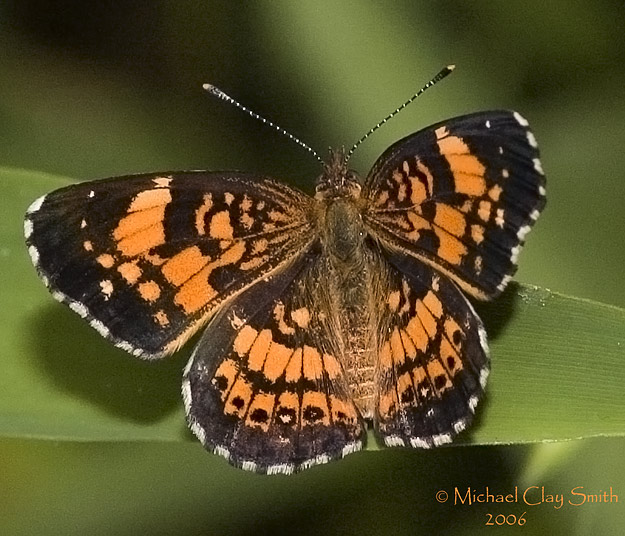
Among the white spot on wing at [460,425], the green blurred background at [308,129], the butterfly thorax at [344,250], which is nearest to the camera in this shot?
the white spot on wing at [460,425]

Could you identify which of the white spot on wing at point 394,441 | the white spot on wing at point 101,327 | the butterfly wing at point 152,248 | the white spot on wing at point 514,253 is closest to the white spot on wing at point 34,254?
the butterfly wing at point 152,248

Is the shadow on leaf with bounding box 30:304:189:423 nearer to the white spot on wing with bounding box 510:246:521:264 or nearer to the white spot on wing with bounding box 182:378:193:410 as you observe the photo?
the white spot on wing with bounding box 182:378:193:410

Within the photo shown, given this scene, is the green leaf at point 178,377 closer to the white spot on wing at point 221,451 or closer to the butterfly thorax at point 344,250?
the white spot on wing at point 221,451

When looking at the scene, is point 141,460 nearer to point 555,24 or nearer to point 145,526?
point 145,526

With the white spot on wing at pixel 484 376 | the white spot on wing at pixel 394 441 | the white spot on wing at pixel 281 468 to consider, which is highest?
the white spot on wing at pixel 484 376

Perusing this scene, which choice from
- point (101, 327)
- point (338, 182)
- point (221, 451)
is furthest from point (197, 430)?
point (338, 182)

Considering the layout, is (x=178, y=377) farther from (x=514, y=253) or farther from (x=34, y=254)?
(x=514, y=253)

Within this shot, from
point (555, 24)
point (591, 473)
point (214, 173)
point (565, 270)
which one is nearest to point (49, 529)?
point (214, 173)
